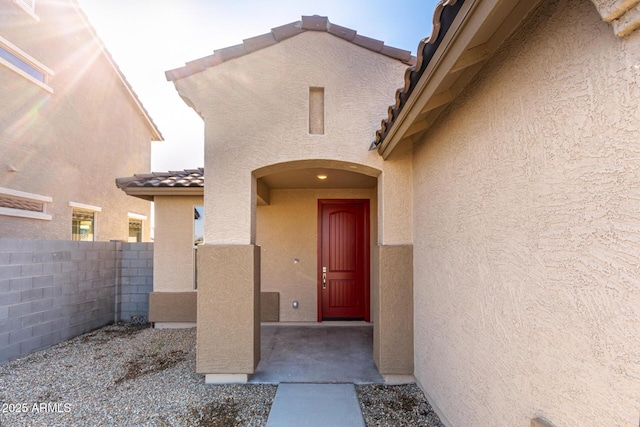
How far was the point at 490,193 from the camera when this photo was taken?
2787mm

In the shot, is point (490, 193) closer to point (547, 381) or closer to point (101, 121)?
point (547, 381)

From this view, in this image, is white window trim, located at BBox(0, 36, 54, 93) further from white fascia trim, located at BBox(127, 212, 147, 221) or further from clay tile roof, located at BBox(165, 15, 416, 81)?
clay tile roof, located at BBox(165, 15, 416, 81)

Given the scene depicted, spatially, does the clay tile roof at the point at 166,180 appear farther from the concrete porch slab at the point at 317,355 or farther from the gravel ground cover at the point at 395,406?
the gravel ground cover at the point at 395,406

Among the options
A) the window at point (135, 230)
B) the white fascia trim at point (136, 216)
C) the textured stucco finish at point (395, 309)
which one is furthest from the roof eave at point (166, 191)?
the window at point (135, 230)

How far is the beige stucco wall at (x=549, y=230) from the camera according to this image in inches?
61.2

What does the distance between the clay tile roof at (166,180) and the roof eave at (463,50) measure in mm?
6159

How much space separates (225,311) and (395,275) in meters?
2.77

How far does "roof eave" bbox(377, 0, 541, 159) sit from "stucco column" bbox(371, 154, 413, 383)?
4.67ft

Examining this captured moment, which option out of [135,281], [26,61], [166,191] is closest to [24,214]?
[135,281]

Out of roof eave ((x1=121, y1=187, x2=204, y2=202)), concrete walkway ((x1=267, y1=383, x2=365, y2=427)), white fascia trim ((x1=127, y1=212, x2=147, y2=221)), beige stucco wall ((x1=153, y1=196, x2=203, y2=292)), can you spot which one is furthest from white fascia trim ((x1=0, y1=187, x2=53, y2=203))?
concrete walkway ((x1=267, y1=383, x2=365, y2=427))

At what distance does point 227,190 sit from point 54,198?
29.1 feet

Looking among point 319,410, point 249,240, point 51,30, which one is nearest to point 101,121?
point 51,30

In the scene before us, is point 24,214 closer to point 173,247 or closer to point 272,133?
point 173,247

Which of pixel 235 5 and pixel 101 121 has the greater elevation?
pixel 235 5
